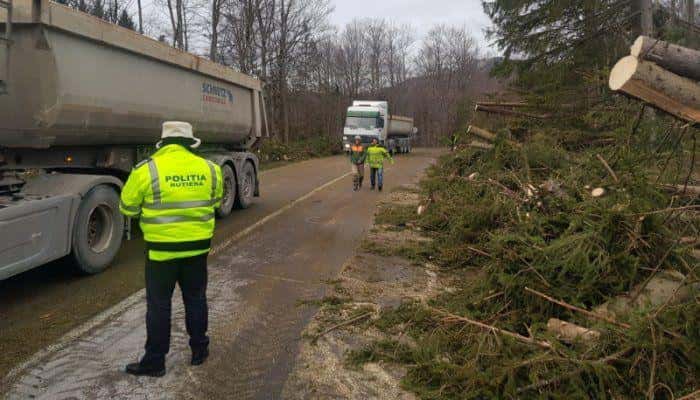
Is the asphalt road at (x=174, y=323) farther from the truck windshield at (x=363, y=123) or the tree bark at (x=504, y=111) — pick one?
the truck windshield at (x=363, y=123)

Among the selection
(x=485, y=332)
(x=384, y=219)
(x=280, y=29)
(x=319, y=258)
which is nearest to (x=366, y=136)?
(x=280, y=29)

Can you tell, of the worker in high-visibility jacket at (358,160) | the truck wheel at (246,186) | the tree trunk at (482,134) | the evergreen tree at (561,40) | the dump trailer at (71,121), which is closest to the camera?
the dump trailer at (71,121)

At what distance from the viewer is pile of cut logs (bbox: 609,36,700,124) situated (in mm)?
3688

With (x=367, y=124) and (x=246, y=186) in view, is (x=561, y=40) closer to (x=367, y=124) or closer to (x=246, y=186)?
(x=246, y=186)

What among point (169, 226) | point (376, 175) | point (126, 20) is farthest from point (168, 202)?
point (126, 20)

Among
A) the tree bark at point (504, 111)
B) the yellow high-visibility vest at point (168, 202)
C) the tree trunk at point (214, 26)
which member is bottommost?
the yellow high-visibility vest at point (168, 202)

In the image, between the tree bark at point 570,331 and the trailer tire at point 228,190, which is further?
the trailer tire at point 228,190

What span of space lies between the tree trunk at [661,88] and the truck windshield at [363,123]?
27.6 m

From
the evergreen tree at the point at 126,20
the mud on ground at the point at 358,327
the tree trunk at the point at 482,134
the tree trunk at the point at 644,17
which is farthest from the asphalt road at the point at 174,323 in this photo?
the evergreen tree at the point at 126,20

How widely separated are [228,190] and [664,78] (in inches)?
310

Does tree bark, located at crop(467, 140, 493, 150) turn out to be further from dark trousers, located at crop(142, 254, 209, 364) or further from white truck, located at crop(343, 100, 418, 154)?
white truck, located at crop(343, 100, 418, 154)

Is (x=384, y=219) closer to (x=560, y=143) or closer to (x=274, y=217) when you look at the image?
(x=274, y=217)

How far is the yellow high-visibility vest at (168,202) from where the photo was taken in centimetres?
363

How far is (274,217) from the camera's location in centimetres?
993
